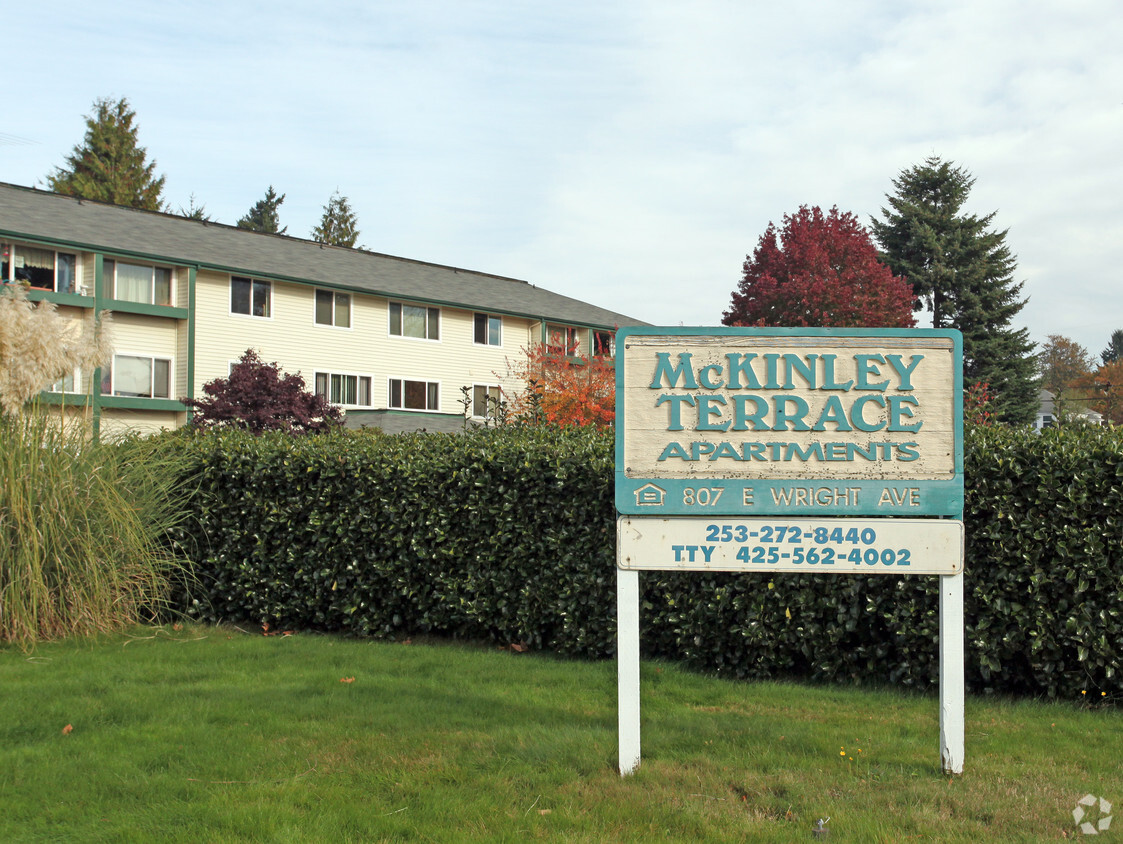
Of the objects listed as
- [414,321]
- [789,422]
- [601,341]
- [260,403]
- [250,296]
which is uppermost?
[250,296]

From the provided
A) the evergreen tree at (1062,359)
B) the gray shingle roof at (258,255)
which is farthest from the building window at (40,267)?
the evergreen tree at (1062,359)

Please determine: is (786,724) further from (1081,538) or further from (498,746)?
(1081,538)

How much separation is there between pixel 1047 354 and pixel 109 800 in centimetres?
10040

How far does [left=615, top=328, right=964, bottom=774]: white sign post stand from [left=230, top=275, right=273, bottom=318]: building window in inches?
1075

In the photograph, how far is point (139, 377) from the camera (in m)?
27.7

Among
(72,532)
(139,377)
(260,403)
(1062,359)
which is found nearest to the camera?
(72,532)

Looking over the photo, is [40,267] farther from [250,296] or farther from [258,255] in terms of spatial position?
[258,255]

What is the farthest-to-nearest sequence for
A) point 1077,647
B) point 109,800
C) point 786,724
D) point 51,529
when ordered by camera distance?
point 51,529 → point 1077,647 → point 786,724 → point 109,800

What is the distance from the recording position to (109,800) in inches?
157

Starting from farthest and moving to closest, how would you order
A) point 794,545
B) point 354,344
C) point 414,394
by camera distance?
point 414,394
point 354,344
point 794,545

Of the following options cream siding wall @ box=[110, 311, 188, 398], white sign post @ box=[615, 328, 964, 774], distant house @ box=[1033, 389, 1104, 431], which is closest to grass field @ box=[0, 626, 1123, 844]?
white sign post @ box=[615, 328, 964, 774]

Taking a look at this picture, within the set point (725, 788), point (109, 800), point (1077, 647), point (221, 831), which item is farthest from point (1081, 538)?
point (109, 800)

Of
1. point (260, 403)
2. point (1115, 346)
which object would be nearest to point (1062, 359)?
point (1115, 346)

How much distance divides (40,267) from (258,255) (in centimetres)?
679
